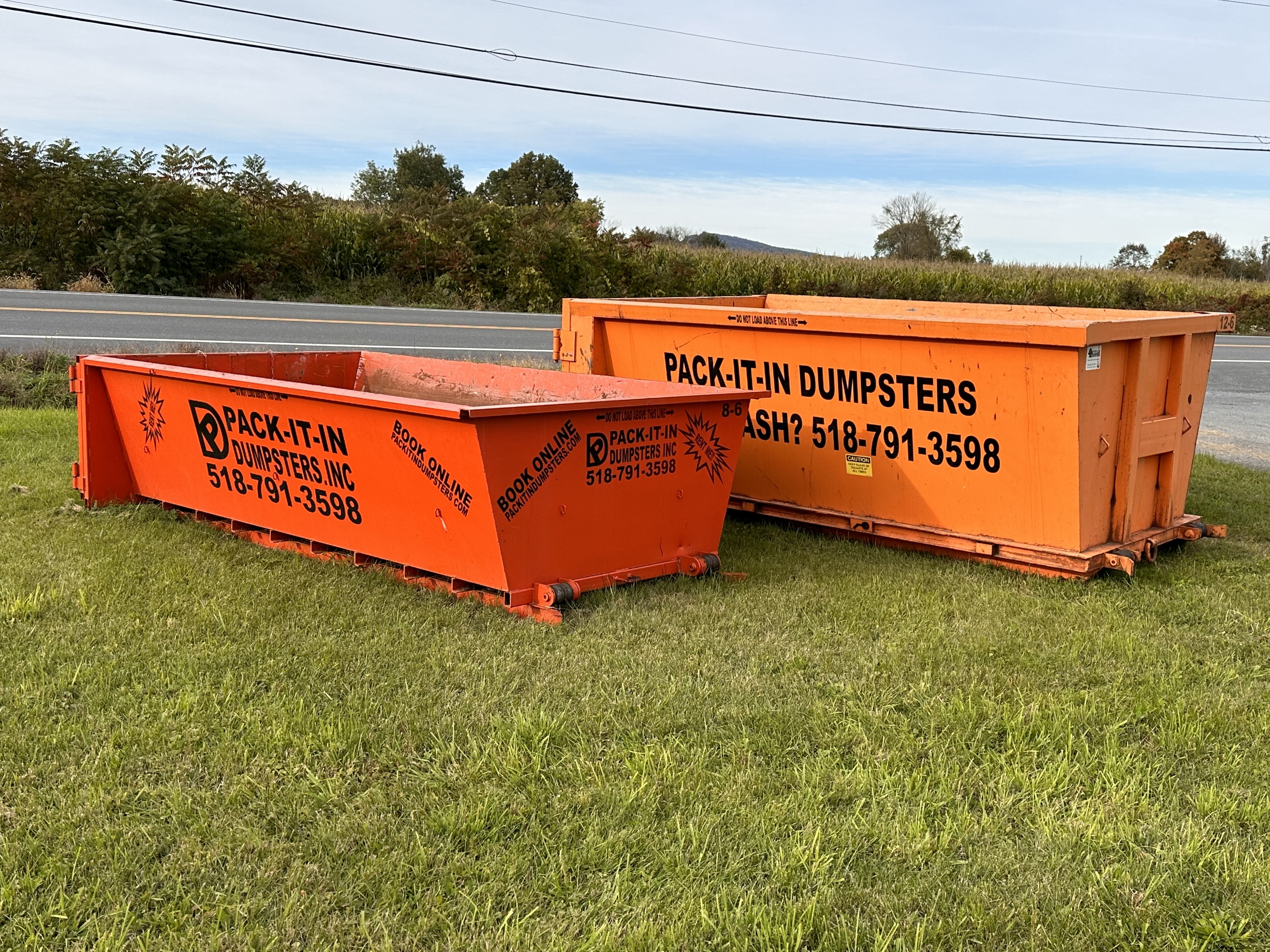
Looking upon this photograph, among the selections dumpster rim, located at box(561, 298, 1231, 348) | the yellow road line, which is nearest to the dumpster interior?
dumpster rim, located at box(561, 298, 1231, 348)

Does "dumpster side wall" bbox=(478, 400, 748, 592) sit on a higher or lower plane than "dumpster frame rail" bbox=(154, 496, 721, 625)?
higher

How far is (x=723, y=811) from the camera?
11.2ft

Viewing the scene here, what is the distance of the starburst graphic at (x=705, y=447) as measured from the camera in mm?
5883

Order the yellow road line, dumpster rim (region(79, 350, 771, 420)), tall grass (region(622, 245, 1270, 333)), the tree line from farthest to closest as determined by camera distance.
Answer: tall grass (region(622, 245, 1270, 333)) < the tree line < the yellow road line < dumpster rim (region(79, 350, 771, 420))

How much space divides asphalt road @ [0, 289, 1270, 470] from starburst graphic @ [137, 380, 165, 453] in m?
7.35

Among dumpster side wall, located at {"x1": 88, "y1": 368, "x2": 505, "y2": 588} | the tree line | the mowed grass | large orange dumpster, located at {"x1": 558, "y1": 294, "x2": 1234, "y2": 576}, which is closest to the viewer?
the mowed grass

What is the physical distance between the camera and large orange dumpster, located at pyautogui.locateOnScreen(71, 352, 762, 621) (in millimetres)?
5203

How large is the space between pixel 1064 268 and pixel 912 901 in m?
37.2

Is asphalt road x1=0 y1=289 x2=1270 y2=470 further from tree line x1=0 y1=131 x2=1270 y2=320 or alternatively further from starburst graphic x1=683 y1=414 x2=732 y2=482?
starburst graphic x1=683 y1=414 x2=732 y2=482

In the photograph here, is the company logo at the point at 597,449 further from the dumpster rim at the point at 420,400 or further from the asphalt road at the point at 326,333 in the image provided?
the asphalt road at the point at 326,333

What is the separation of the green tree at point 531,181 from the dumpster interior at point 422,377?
38.5 m

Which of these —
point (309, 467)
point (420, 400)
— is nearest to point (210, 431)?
point (309, 467)

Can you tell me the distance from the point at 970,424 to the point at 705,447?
5.03 feet

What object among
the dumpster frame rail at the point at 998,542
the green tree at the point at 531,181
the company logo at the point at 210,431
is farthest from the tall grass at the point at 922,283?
the company logo at the point at 210,431
